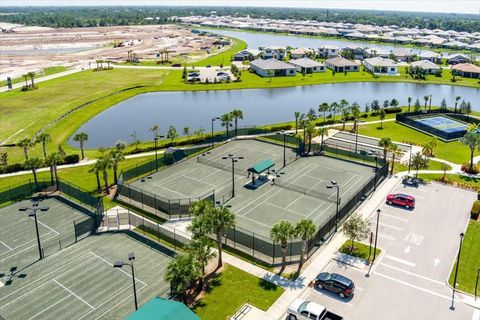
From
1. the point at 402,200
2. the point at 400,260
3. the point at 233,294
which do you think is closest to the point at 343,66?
the point at 402,200

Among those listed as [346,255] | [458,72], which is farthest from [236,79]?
[346,255]

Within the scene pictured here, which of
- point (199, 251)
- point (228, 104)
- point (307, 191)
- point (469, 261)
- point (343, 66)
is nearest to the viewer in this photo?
point (199, 251)

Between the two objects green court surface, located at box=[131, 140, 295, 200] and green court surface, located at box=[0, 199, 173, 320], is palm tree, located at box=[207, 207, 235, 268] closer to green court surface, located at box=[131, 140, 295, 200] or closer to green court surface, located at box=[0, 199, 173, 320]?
green court surface, located at box=[0, 199, 173, 320]

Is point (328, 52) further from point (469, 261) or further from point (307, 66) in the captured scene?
point (469, 261)

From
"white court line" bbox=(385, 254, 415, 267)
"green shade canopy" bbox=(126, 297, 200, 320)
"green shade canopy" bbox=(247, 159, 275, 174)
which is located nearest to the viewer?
"green shade canopy" bbox=(126, 297, 200, 320)

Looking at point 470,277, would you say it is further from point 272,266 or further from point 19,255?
point 19,255

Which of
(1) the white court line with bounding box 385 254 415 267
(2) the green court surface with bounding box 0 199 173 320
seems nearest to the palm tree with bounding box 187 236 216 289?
(2) the green court surface with bounding box 0 199 173 320
